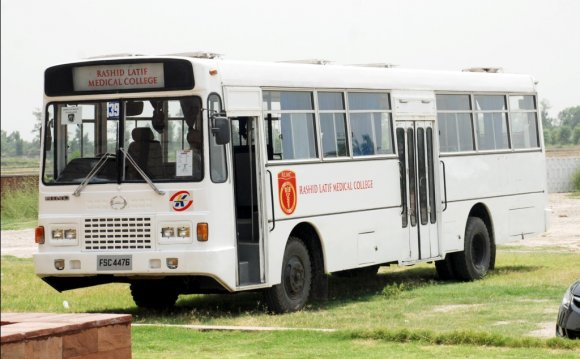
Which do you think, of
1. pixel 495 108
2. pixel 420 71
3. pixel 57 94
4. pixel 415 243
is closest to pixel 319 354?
pixel 57 94

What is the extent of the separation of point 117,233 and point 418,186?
549 centimetres

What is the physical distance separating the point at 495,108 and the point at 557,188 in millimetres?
21945

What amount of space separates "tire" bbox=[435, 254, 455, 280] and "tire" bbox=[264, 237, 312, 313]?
407 centimetres

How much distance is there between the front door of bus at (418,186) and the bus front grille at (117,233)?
4803 millimetres

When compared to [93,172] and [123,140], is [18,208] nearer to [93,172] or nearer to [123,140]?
[93,172]

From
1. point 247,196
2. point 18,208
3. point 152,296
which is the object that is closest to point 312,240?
point 247,196

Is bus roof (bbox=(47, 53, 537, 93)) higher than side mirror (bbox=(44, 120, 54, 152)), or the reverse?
bus roof (bbox=(47, 53, 537, 93))

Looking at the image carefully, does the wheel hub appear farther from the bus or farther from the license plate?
the license plate

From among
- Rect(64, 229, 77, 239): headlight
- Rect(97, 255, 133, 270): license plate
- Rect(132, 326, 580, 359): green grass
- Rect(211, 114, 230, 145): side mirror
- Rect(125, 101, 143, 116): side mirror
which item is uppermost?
Rect(125, 101, 143, 116): side mirror

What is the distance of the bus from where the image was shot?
15539 mm

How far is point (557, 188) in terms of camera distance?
43188mm

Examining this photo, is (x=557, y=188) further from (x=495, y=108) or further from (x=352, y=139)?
(x=352, y=139)

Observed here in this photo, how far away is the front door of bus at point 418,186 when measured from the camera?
19.5 m

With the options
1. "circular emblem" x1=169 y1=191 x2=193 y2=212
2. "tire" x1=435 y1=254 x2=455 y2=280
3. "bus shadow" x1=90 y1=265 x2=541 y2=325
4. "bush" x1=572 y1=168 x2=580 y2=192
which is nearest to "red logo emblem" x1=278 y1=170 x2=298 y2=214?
"bus shadow" x1=90 y1=265 x2=541 y2=325
